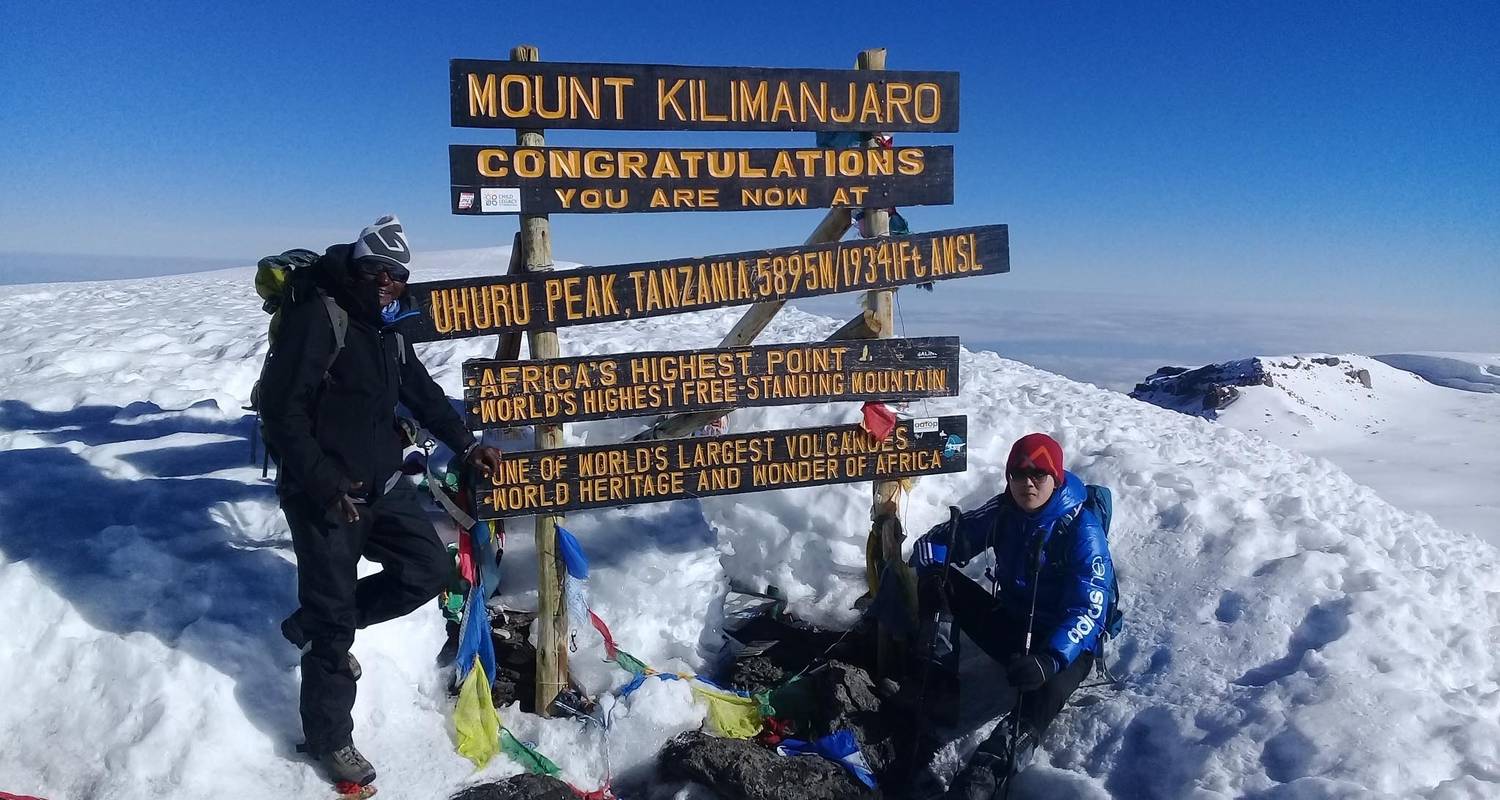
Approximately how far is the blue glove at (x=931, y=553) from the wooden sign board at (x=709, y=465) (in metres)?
0.55

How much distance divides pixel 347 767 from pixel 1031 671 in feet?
10.4

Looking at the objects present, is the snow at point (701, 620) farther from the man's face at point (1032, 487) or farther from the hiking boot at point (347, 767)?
the man's face at point (1032, 487)

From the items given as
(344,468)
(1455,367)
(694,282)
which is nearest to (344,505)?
(344,468)

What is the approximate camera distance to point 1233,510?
605 centimetres

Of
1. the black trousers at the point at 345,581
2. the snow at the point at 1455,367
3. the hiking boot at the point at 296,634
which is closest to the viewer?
the black trousers at the point at 345,581

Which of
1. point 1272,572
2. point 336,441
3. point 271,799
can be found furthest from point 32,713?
point 1272,572

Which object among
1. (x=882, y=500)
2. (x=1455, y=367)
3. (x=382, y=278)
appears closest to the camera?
(x=382, y=278)

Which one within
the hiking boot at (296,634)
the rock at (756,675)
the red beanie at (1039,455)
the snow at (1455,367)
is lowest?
the snow at (1455,367)

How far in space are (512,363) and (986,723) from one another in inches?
126

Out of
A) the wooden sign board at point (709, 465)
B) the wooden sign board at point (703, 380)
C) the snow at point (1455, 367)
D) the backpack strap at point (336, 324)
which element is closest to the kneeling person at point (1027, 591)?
the wooden sign board at point (709, 465)

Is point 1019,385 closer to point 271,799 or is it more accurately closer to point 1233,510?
point 1233,510

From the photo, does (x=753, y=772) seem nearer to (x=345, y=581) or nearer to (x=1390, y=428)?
(x=345, y=581)

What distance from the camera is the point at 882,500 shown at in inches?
217

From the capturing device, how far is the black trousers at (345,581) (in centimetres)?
379
